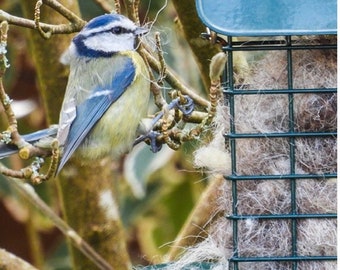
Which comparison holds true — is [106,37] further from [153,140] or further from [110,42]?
[153,140]

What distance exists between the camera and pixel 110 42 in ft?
8.72

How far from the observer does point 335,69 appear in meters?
2.10

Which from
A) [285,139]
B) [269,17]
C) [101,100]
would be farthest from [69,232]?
[269,17]

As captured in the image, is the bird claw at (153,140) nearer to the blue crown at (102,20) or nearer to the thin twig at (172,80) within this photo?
the thin twig at (172,80)

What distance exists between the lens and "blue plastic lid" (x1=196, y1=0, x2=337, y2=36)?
6.26ft

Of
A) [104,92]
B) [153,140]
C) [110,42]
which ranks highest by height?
[110,42]

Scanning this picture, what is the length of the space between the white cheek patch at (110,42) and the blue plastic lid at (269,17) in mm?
Answer: 613

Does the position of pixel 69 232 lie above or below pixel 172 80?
below

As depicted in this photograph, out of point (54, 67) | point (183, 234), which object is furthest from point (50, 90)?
point (183, 234)

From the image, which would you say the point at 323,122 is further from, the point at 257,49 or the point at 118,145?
the point at 118,145

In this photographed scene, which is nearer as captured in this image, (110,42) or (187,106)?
(187,106)

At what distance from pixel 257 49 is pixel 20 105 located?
159cm

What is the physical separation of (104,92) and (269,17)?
0.80 m

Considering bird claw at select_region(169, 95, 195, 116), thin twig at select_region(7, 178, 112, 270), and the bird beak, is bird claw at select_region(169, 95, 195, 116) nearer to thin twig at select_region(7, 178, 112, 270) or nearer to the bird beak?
the bird beak
